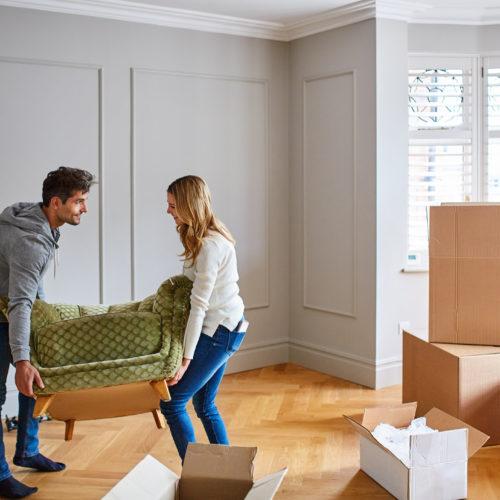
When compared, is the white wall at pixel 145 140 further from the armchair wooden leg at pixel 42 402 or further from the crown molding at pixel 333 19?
Answer: the armchair wooden leg at pixel 42 402

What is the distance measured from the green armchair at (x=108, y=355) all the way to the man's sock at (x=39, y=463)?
681 mm

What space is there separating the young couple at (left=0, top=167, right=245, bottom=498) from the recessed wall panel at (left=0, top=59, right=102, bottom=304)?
1.30 meters

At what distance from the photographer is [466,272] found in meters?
3.39

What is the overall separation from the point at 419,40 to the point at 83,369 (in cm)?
333

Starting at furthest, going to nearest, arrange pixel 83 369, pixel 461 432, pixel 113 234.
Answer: pixel 113 234 < pixel 461 432 < pixel 83 369

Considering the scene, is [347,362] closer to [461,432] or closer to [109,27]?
[461,432]

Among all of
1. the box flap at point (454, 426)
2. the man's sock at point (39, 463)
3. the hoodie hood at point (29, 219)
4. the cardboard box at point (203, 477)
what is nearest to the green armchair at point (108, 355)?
the hoodie hood at point (29, 219)

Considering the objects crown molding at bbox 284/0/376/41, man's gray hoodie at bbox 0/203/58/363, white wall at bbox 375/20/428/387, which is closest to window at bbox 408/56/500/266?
white wall at bbox 375/20/428/387

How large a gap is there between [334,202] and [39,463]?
2563 millimetres

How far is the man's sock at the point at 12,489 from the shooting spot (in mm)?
2713

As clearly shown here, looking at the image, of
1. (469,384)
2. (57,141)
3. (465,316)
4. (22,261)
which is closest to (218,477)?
(22,261)

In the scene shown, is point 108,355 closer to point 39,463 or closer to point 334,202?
point 39,463

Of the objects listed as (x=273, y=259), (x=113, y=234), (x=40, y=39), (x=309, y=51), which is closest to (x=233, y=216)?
(x=273, y=259)

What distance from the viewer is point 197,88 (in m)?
4.46
